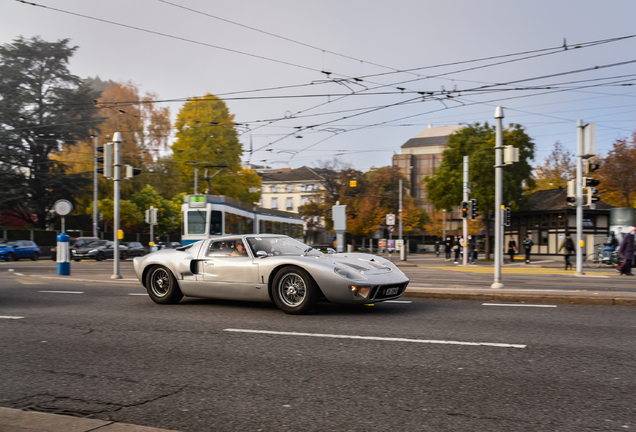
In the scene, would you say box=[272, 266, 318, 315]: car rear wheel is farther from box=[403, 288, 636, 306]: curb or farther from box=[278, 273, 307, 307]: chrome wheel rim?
box=[403, 288, 636, 306]: curb

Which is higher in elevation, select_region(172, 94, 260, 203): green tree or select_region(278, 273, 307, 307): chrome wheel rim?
select_region(172, 94, 260, 203): green tree

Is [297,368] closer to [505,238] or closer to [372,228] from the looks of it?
[505,238]

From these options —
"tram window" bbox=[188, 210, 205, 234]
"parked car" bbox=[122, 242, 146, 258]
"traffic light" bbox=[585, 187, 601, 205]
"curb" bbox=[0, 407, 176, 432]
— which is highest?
"traffic light" bbox=[585, 187, 601, 205]

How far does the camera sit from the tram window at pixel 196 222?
24.5 m

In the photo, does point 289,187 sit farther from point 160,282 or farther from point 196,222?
point 160,282

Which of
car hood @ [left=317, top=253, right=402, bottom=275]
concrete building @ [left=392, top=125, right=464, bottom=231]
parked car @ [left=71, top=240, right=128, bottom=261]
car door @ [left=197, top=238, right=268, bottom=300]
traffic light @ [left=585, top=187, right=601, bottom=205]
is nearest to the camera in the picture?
car hood @ [left=317, top=253, right=402, bottom=275]

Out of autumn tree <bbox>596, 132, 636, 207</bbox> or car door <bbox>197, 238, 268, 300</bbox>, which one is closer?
car door <bbox>197, 238, 268, 300</bbox>

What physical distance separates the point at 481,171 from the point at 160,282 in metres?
32.9

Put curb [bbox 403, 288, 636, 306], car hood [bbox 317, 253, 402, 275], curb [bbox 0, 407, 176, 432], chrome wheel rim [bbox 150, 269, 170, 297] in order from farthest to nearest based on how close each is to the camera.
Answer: chrome wheel rim [bbox 150, 269, 170, 297] < curb [bbox 403, 288, 636, 306] < car hood [bbox 317, 253, 402, 275] < curb [bbox 0, 407, 176, 432]

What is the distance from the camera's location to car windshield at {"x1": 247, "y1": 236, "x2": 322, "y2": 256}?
8672 mm

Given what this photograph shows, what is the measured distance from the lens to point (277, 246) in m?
8.88

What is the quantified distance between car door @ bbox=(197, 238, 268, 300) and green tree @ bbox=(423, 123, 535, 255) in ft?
107

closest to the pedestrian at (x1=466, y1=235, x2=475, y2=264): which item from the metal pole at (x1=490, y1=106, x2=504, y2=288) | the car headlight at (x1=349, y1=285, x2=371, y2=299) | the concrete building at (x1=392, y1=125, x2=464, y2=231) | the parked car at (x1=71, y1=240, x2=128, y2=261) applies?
the metal pole at (x1=490, y1=106, x2=504, y2=288)

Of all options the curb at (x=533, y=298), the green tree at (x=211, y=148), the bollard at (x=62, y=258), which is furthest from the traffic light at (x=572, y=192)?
the green tree at (x=211, y=148)
